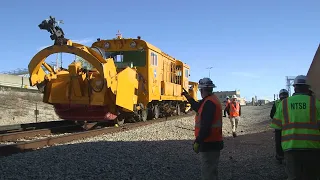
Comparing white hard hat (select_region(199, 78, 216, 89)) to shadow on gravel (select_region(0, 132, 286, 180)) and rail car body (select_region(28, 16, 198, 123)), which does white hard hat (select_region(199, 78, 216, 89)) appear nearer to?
shadow on gravel (select_region(0, 132, 286, 180))

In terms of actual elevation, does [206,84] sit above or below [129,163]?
above

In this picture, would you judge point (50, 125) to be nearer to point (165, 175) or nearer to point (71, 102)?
point (71, 102)

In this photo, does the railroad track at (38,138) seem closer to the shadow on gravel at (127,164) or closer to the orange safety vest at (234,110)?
the shadow on gravel at (127,164)

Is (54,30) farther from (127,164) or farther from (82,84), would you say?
(127,164)

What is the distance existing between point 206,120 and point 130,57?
11.4 meters

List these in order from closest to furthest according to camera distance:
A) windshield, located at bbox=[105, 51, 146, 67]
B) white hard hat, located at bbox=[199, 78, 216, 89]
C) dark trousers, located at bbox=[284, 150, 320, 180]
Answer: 1. dark trousers, located at bbox=[284, 150, 320, 180]
2. white hard hat, located at bbox=[199, 78, 216, 89]
3. windshield, located at bbox=[105, 51, 146, 67]

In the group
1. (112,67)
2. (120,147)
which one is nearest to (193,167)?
(120,147)

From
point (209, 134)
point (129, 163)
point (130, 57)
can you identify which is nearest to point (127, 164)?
point (129, 163)

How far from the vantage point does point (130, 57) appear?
15.6m

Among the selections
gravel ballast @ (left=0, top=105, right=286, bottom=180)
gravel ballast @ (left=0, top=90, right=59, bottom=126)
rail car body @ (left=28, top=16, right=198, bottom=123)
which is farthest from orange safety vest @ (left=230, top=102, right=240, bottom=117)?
gravel ballast @ (left=0, top=90, right=59, bottom=126)

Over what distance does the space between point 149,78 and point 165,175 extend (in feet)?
31.5

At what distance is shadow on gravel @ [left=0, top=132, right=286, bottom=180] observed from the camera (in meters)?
5.61

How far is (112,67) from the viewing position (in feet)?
37.7

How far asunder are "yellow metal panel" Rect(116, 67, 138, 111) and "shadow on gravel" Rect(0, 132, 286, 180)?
3499mm
